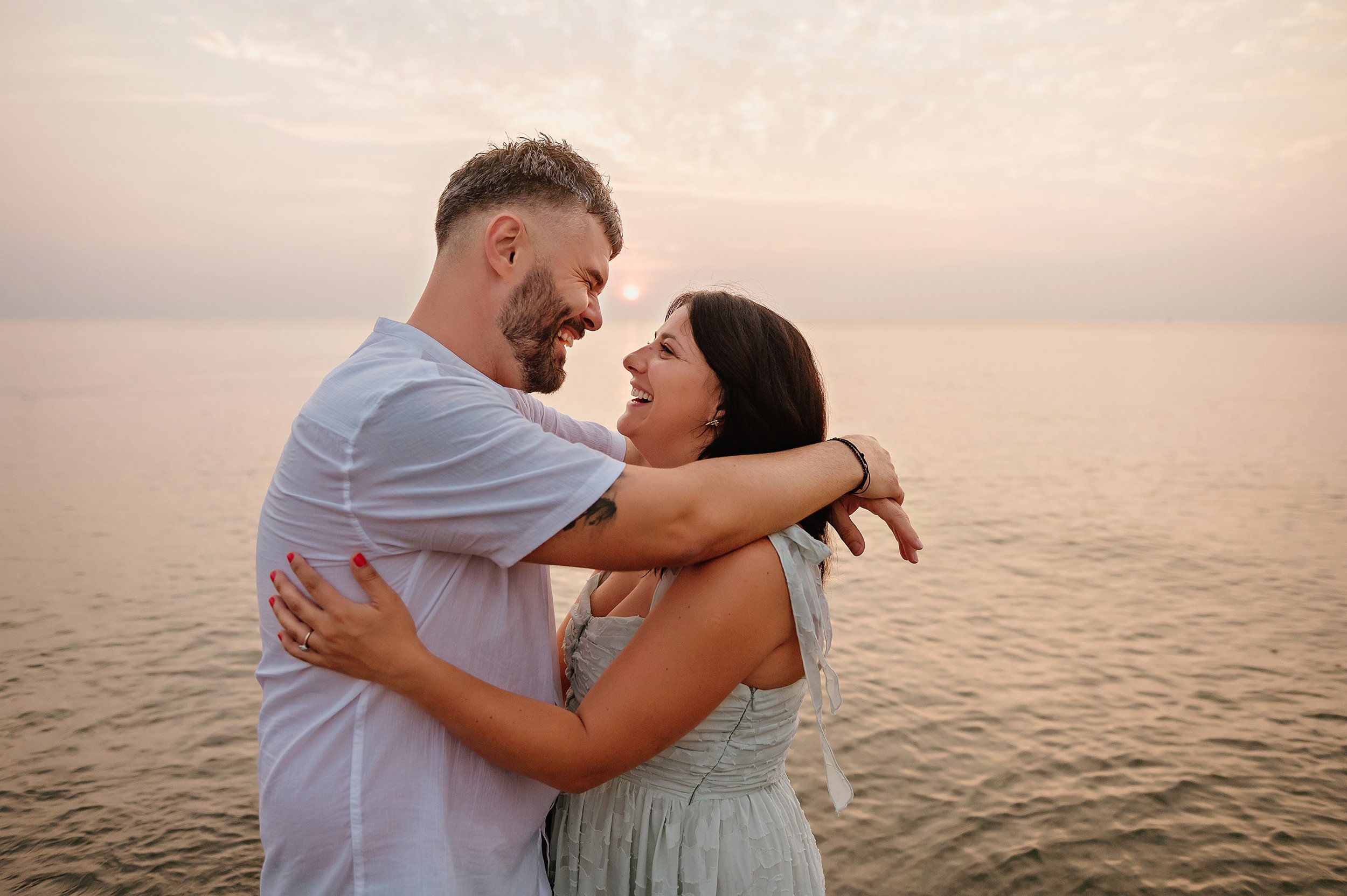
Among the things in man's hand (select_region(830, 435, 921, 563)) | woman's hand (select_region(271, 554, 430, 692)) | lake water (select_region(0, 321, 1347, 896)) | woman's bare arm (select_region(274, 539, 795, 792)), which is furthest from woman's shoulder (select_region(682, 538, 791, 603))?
lake water (select_region(0, 321, 1347, 896))

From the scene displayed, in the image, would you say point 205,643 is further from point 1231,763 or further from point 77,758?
point 1231,763

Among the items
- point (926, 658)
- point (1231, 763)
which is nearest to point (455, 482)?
point (1231, 763)

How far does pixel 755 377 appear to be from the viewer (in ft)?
9.44

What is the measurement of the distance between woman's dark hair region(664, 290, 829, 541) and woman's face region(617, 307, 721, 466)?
0.04 metres

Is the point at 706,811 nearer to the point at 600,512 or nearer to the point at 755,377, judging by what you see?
the point at 600,512

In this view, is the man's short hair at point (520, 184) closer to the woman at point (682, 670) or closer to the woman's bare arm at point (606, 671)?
the woman at point (682, 670)

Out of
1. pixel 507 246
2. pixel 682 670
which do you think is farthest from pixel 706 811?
pixel 507 246

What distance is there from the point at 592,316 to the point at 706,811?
160 centimetres

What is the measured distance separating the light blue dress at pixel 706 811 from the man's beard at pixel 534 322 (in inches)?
29.6

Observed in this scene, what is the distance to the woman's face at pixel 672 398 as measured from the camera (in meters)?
2.91

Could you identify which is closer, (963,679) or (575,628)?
(575,628)

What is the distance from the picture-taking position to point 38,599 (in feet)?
42.9

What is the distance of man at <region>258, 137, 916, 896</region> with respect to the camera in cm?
191

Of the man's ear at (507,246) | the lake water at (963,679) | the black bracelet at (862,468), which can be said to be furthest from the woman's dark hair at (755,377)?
the lake water at (963,679)
